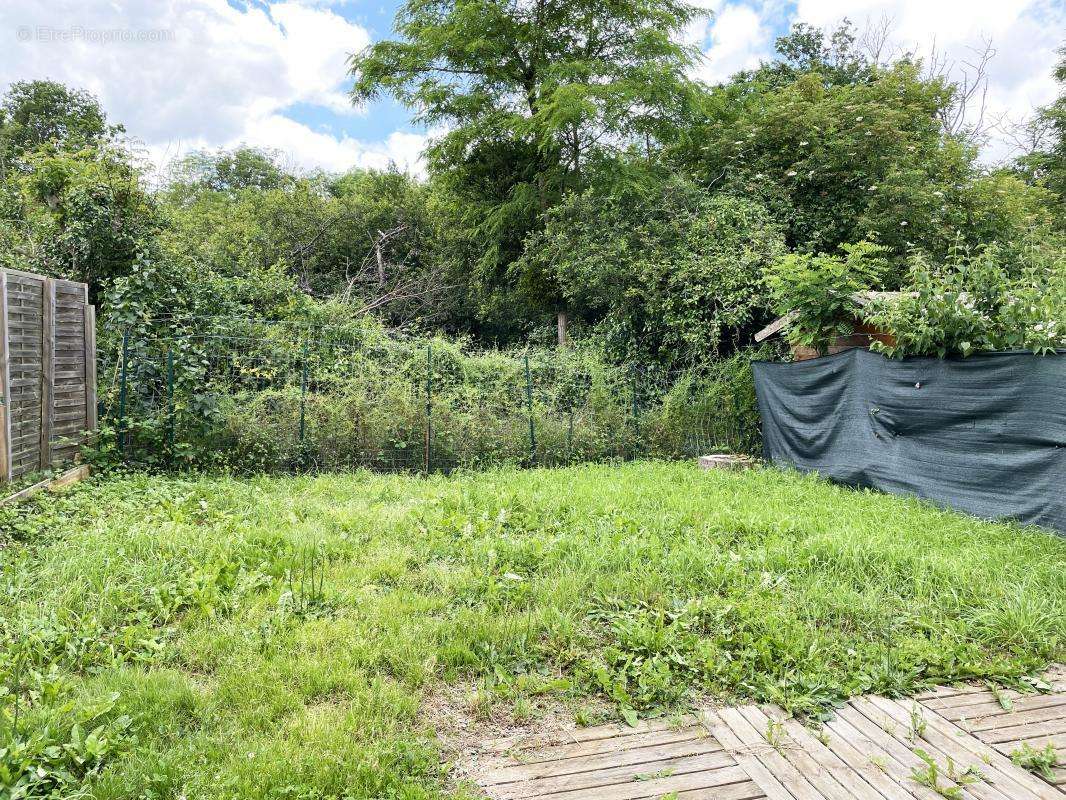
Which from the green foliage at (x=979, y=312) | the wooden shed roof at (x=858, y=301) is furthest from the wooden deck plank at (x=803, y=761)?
the wooden shed roof at (x=858, y=301)

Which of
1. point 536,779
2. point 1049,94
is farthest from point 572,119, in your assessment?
point 1049,94

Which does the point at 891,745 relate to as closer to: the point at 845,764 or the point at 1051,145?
the point at 845,764

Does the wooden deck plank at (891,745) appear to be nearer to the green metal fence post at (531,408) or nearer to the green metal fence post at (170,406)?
the green metal fence post at (531,408)

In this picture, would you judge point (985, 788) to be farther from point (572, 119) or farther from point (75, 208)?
point (572, 119)

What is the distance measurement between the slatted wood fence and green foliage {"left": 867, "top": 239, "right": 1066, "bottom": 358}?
749cm

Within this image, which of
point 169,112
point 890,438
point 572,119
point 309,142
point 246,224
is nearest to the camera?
point 890,438

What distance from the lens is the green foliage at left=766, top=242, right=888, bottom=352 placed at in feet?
21.6

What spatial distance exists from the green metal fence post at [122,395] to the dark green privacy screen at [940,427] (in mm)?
7454

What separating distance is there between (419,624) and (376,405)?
4358mm

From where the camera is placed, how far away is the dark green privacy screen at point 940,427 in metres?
4.57

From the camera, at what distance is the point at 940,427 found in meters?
5.41

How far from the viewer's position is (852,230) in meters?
11.0

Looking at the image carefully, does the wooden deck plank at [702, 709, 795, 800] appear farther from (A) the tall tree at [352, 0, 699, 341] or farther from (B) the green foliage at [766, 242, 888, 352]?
(A) the tall tree at [352, 0, 699, 341]

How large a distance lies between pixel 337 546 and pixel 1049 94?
2708 cm
